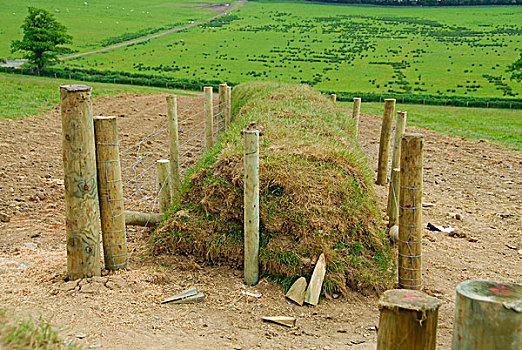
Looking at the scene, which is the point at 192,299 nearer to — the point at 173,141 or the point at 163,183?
the point at 163,183

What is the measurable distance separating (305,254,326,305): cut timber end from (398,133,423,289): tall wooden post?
37.0 inches

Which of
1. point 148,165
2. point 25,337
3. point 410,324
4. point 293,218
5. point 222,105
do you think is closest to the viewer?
point 410,324

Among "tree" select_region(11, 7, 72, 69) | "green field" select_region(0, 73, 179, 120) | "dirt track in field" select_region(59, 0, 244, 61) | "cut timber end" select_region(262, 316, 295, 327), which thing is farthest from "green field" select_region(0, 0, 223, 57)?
"cut timber end" select_region(262, 316, 295, 327)

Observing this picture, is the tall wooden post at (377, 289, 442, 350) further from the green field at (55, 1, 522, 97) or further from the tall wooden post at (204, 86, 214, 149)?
the green field at (55, 1, 522, 97)

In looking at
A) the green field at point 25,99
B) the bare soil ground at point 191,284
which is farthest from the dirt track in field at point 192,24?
the bare soil ground at point 191,284

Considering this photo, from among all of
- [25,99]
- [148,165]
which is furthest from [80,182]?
[25,99]

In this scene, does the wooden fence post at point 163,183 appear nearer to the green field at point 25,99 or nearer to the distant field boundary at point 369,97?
the green field at point 25,99

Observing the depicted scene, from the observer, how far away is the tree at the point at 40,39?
37469mm

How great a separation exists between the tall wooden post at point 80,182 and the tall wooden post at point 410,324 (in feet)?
11.8

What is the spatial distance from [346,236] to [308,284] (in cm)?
85

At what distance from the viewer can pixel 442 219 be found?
9.30 metres

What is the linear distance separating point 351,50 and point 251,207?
60901mm

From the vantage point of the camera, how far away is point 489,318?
7.82ft

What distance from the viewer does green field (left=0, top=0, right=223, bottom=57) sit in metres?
66.1
